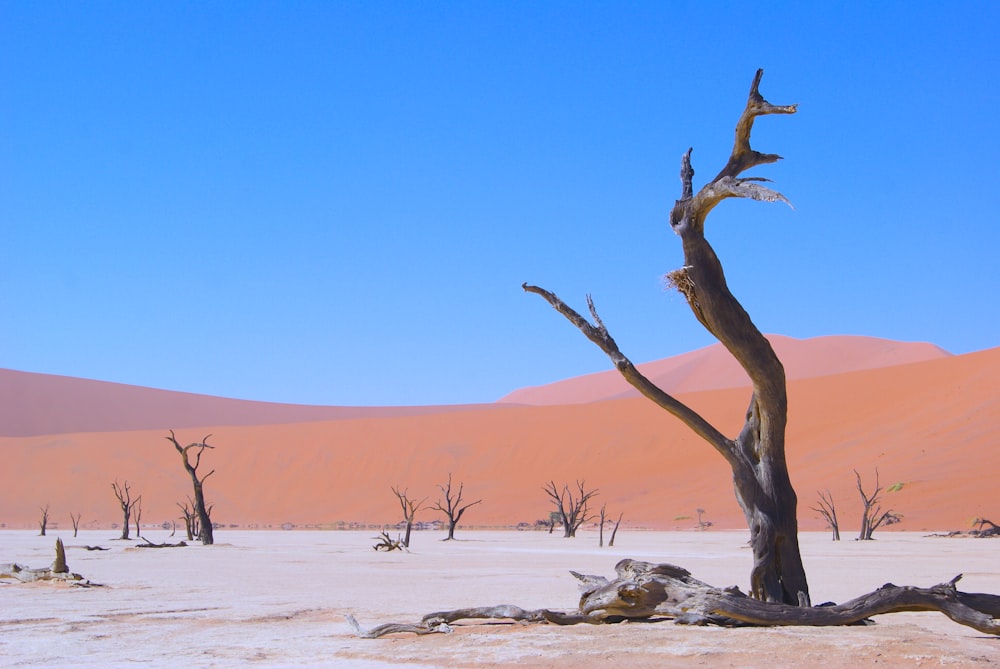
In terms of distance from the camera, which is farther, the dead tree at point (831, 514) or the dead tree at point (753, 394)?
the dead tree at point (831, 514)

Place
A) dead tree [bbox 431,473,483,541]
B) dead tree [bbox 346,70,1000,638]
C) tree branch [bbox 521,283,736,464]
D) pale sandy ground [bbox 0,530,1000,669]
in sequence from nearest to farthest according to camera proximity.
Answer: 1. pale sandy ground [bbox 0,530,1000,669]
2. dead tree [bbox 346,70,1000,638]
3. tree branch [bbox 521,283,736,464]
4. dead tree [bbox 431,473,483,541]

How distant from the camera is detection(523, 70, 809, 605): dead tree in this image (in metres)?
8.45

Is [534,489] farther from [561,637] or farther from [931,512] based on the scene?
[561,637]

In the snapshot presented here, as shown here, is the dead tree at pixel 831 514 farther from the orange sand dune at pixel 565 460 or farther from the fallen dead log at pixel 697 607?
the fallen dead log at pixel 697 607

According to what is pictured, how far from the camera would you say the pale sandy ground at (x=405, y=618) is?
702 centimetres

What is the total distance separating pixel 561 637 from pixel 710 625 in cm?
118

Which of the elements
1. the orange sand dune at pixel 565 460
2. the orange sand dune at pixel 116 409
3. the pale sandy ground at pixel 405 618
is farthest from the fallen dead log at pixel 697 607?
the orange sand dune at pixel 116 409

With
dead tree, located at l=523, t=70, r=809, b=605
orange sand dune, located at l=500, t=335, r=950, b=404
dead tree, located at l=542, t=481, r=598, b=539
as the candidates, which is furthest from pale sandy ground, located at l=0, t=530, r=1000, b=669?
orange sand dune, located at l=500, t=335, r=950, b=404

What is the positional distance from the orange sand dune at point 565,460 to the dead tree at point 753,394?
30.1 metres

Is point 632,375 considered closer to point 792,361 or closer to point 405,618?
point 405,618

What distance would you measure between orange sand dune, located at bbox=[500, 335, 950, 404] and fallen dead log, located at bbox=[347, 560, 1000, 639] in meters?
113

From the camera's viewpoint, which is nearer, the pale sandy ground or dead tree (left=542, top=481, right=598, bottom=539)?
the pale sandy ground

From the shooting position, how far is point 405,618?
10453 millimetres

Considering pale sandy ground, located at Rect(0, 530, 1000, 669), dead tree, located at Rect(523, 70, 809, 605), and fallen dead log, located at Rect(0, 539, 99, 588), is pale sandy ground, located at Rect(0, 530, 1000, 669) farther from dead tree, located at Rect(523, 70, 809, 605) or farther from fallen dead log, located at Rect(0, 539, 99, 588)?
dead tree, located at Rect(523, 70, 809, 605)
